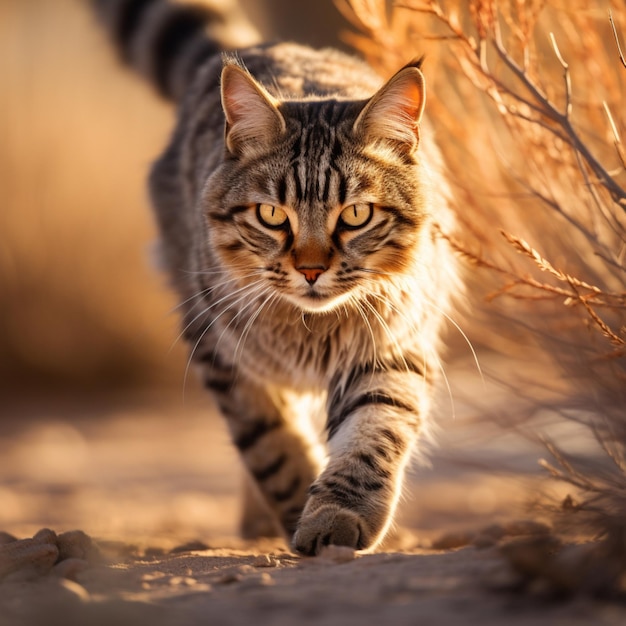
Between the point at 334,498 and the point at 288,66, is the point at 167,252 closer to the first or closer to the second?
the point at 288,66

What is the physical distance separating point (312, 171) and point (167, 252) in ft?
4.52

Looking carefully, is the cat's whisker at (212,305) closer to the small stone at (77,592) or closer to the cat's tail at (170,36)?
the small stone at (77,592)

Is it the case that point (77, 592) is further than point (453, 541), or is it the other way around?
point (453, 541)

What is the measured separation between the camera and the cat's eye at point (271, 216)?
8.73 ft

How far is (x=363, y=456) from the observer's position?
8.51 feet

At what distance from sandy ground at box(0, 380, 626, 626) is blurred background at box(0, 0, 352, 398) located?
643mm

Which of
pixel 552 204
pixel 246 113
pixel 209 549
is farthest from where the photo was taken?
pixel 209 549

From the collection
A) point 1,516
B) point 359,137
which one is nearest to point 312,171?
point 359,137

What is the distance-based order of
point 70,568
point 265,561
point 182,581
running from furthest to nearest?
point 265,561, point 70,568, point 182,581

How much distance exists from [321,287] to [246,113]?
0.60 meters

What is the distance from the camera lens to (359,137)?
2.73m

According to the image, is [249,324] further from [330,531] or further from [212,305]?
[330,531]

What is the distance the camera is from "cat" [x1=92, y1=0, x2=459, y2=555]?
259 centimetres

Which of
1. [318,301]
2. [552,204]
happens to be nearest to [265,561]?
[318,301]
